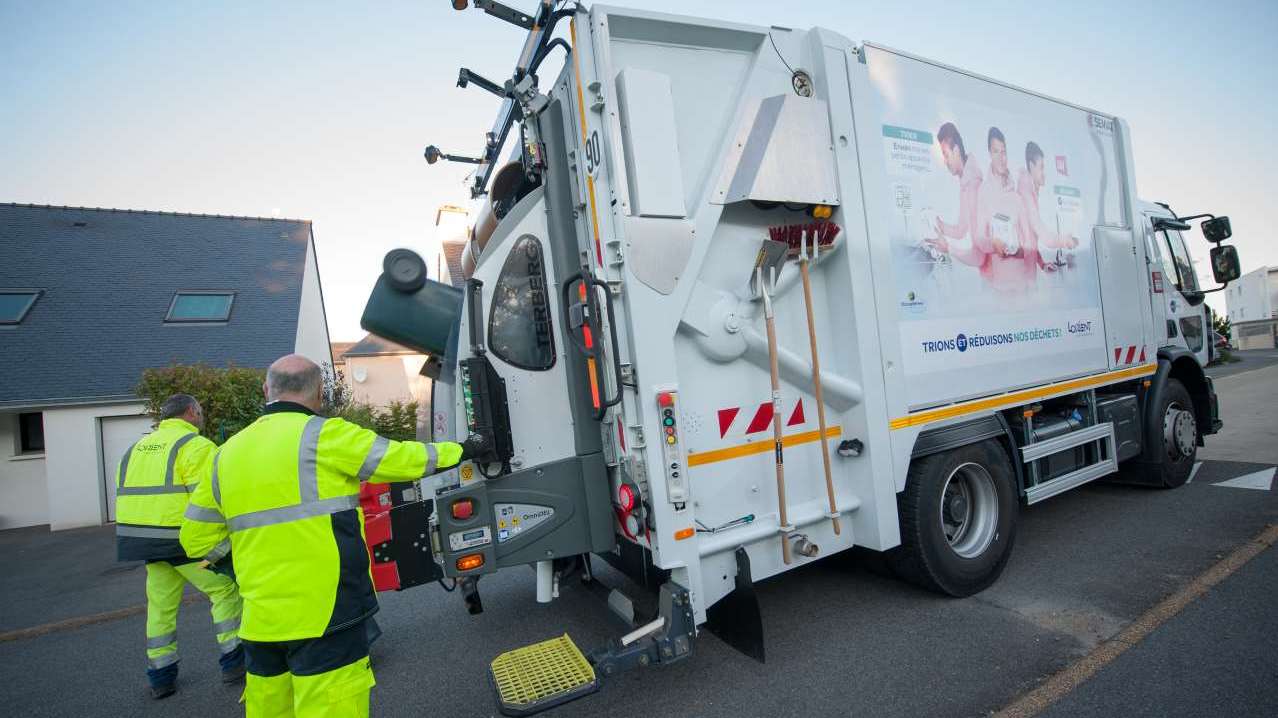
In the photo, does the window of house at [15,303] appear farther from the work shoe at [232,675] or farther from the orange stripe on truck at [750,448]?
the orange stripe on truck at [750,448]

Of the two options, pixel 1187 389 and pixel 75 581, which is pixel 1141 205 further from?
pixel 75 581

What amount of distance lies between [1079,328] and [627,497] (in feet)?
12.5

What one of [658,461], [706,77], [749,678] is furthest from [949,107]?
[749,678]

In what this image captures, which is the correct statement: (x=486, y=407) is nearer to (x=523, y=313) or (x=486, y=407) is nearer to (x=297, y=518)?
(x=523, y=313)

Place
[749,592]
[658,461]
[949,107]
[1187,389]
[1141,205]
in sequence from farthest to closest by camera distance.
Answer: [1187,389]
[1141,205]
[949,107]
[749,592]
[658,461]

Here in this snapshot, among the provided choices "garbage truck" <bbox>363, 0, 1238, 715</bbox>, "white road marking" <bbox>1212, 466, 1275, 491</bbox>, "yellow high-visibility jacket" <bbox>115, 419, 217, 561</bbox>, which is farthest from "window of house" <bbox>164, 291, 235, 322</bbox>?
"white road marking" <bbox>1212, 466, 1275, 491</bbox>

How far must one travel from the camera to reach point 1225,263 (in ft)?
18.9

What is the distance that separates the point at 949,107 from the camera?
3.66 metres

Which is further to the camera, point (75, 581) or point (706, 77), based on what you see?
point (75, 581)

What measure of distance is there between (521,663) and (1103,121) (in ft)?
18.9

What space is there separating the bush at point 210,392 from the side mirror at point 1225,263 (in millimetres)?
12306

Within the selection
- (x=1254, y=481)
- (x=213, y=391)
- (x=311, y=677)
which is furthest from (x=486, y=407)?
(x=213, y=391)

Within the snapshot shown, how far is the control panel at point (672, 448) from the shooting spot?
252 centimetres

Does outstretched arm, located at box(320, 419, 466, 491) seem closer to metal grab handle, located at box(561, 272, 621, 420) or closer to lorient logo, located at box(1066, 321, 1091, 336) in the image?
metal grab handle, located at box(561, 272, 621, 420)
